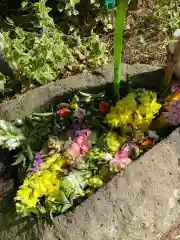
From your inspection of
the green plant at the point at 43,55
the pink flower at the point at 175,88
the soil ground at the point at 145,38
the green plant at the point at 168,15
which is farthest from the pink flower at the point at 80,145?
the green plant at the point at 168,15

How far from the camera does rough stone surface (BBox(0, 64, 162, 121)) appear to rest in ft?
5.37

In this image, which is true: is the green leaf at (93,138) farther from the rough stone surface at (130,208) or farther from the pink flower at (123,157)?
the rough stone surface at (130,208)

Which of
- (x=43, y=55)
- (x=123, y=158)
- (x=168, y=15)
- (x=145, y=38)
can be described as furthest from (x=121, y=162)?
(x=168, y=15)

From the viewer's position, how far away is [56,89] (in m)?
1.67

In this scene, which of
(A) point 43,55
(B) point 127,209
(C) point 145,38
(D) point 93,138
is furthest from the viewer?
(C) point 145,38

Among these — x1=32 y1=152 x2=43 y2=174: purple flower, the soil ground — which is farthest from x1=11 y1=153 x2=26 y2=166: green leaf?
the soil ground

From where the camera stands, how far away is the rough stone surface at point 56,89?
1638 millimetres

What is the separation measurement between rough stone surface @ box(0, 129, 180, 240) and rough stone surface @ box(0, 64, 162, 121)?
0.40m

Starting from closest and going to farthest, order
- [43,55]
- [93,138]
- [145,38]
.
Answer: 1. [93,138]
2. [43,55]
3. [145,38]

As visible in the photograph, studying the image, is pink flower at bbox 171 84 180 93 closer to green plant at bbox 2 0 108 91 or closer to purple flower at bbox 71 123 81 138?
purple flower at bbox 71 123 81 138

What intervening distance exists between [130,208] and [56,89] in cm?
60

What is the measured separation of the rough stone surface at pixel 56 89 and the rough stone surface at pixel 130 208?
0.40 meters

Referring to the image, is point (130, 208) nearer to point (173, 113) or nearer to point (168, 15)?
point (173, 113)

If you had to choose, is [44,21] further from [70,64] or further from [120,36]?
[120,36]
